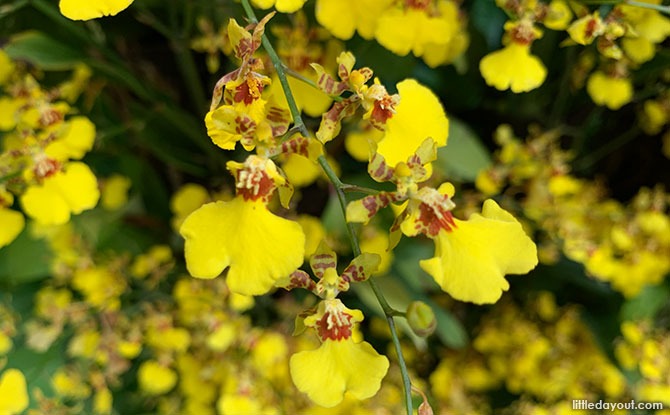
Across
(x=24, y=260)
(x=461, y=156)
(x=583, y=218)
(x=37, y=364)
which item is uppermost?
(x=461, y=156)

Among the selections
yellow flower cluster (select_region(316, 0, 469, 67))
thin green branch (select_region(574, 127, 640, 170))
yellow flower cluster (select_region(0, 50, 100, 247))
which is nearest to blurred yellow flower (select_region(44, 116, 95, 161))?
yellow flower cluster (select_region(0, 50, 100, 247))

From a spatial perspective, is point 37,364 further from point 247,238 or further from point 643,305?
point 643,305

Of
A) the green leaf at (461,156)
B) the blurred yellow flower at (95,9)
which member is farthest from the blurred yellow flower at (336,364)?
the green leaf at (461,156)

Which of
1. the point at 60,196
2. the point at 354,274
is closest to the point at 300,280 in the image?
the point at 354,274

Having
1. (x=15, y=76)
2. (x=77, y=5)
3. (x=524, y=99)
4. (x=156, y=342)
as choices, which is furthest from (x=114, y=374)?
(x=524, y=99)

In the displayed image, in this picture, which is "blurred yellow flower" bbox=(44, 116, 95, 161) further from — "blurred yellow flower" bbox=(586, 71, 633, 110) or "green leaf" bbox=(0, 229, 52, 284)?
"blurred yellow flower" bbox=(586, 71, 633, 110)

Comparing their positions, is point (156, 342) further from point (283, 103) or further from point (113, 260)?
point (283, 103)
